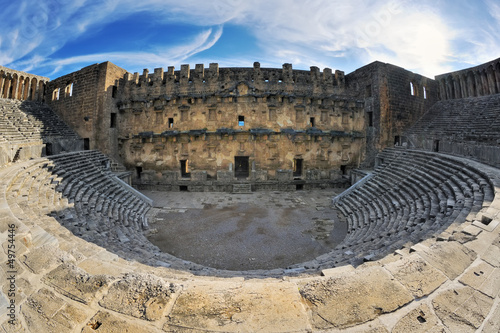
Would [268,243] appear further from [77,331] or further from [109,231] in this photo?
[77,331]

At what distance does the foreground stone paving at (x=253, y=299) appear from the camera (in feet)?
7.11

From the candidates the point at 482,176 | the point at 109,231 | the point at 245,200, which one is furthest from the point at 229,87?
the point at 482,176

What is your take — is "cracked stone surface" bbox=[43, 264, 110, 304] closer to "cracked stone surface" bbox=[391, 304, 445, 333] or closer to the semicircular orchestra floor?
"cracked stone surface" bbox=[391, 304, 445, 333]

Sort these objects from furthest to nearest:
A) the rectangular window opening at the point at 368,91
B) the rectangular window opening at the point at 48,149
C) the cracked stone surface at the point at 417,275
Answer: the rectangular window opening at the point at 368,91, the rectangular window opening at the point at 48,149, the cracked stone surface at the point at 417,275

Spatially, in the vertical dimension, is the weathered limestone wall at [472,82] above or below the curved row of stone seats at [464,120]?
above

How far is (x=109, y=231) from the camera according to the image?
721 centimetres

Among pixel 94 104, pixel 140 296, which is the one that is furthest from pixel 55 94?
pixel 140 296

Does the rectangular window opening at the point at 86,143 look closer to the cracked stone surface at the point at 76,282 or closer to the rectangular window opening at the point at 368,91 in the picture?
the cracked stone surface at the point at 76,282

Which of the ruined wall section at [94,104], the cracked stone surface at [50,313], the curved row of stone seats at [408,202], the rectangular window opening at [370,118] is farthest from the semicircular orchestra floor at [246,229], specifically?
the rectangular window opening at [370,118]

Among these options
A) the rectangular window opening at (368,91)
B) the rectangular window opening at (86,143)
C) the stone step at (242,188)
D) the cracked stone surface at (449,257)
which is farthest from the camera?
the rectangular window opening at (368,91)

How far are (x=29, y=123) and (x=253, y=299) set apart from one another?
64.8 ft

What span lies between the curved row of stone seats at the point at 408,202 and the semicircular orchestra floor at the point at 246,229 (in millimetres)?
1109

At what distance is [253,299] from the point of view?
8.02 ft

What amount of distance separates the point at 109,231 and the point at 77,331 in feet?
19.4
